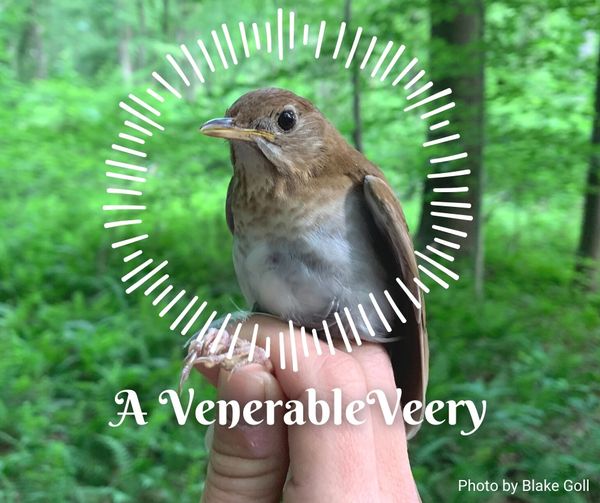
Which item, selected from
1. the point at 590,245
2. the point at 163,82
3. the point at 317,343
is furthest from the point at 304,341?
the point at 590,245

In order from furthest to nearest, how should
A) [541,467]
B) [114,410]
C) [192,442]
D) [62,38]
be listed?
[62,38]
[114,410]
[192,442]
[541,467]

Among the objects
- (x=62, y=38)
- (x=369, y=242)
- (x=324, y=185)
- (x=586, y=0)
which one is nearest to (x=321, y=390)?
(x=369, y=242)

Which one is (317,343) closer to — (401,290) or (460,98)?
(401,290)

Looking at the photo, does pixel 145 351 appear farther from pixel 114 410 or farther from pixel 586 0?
pixel 586 0

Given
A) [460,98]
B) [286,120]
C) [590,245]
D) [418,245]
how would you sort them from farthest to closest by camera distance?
[590,245], [418,245], [460,98], [286,120]

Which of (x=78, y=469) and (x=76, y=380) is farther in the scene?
(x=76, y=380)

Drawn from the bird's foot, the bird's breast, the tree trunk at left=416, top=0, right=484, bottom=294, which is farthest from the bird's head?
the tree trunk at left=416, top=0, right=484, bottom=294

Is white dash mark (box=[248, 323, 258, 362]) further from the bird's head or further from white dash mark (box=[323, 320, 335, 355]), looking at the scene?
the bird's head
